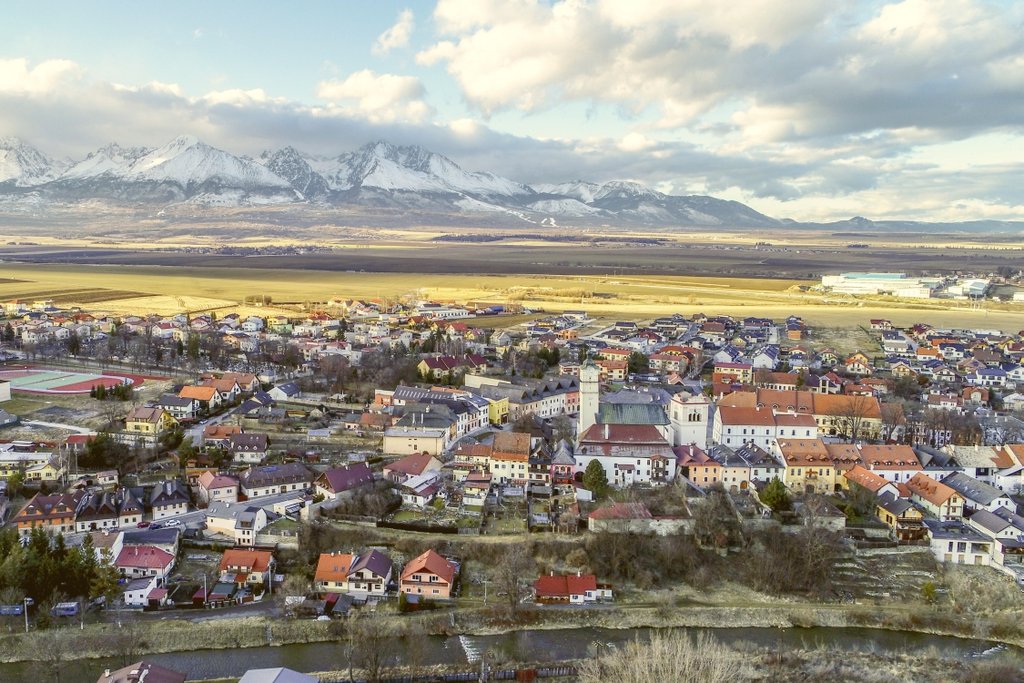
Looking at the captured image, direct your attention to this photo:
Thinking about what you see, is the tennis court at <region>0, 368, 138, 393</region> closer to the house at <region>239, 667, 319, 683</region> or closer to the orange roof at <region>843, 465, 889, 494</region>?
the house at <region>239, 667, 319, 683</region>

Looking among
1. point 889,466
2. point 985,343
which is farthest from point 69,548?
point 985,343

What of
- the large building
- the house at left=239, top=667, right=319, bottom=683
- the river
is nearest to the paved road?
the river

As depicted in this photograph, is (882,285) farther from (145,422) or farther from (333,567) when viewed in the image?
(333,567)

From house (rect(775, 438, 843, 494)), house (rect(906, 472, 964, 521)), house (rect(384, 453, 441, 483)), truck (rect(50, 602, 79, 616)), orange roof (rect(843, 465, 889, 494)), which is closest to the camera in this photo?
truck (rect(50, 602, 79, 616))

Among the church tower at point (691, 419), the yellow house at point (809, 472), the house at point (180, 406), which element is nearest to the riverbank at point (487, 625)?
the yellow house at point (809, 472)

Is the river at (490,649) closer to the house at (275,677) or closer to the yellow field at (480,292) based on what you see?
the house at (275,677)

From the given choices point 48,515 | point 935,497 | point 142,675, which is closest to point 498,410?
point 935,497
